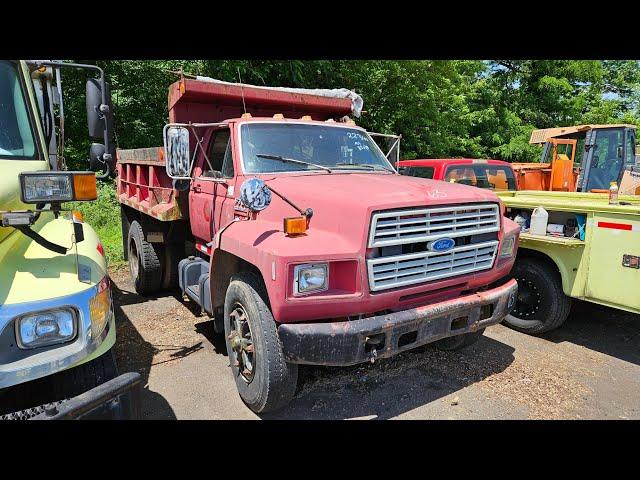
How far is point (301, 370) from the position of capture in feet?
13.5

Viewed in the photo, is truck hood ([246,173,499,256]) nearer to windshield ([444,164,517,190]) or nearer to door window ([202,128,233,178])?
door window ([202,128,233,178])

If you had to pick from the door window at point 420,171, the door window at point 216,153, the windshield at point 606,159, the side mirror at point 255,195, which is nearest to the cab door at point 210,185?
the door window at point 216,153

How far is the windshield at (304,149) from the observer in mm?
4078

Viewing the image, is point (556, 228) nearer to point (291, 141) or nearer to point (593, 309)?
point (593, 309)

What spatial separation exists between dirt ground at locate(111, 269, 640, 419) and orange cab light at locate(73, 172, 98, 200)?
1.88 m

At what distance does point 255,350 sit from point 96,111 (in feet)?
6.74

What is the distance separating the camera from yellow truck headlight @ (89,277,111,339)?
8.03 ft

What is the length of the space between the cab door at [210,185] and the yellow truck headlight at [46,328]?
202 centimetres

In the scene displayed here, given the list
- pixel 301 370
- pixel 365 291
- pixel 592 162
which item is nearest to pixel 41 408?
pixel 365 291

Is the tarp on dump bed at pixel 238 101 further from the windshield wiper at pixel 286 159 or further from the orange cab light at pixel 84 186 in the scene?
the orange cab light at pixel 84 186

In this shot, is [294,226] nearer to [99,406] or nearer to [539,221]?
[99,406]

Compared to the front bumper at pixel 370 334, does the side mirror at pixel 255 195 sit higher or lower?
higher

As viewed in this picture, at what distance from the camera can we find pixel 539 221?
4773 mm

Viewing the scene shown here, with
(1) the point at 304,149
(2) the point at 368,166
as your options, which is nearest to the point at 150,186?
(1) the point at 304,149
